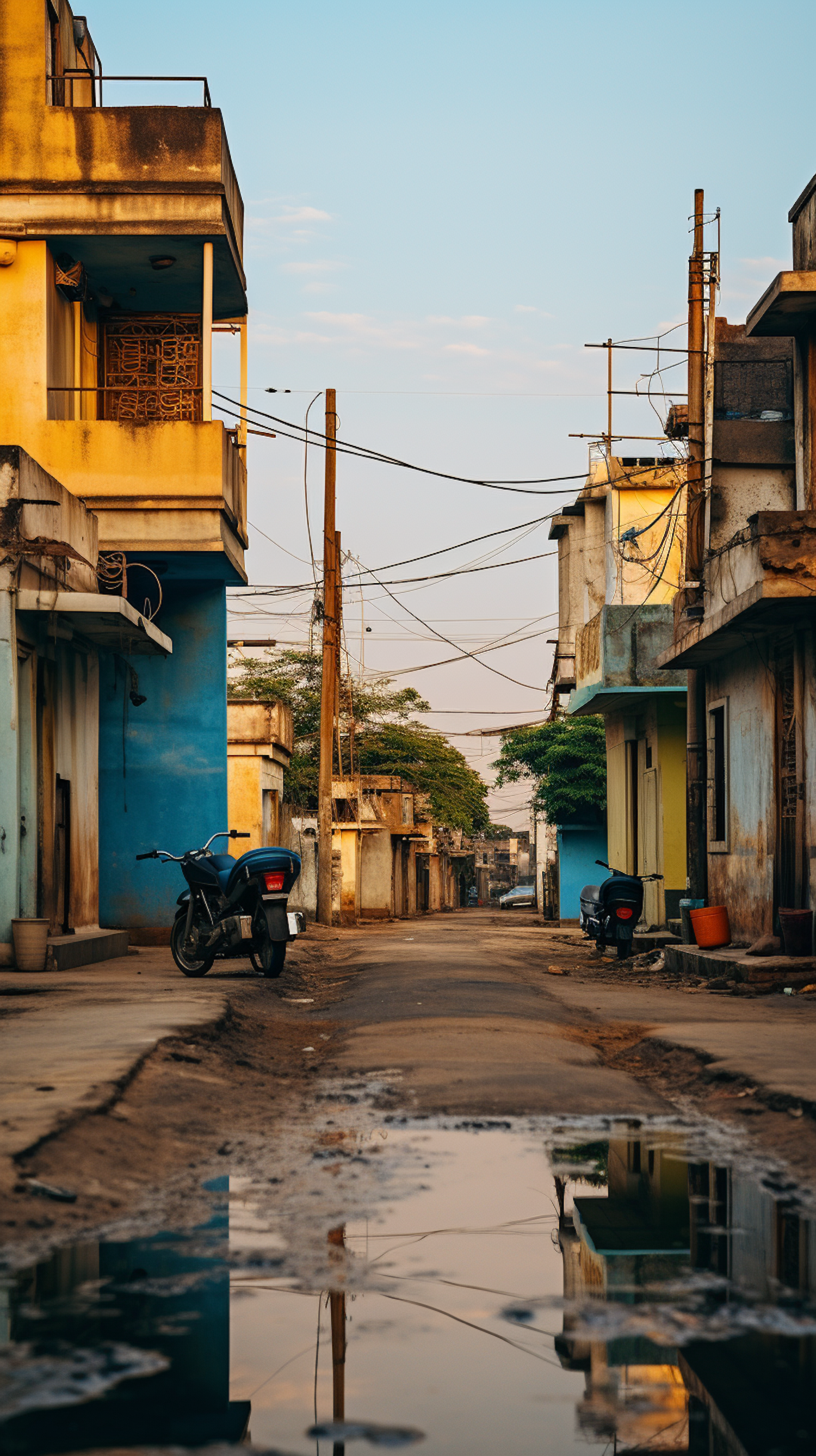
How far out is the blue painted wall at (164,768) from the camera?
66.2ft

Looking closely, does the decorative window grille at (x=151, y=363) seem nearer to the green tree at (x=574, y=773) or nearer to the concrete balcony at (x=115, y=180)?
the concrete balcony at (x=115, y=180)

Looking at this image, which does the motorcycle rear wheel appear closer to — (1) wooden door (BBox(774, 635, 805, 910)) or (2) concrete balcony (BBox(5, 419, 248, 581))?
(1) wooden door (BBox(774, 635, 805, 910))

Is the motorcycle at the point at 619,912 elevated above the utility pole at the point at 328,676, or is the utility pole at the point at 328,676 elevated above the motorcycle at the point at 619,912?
the utility pole at the point at 328,676

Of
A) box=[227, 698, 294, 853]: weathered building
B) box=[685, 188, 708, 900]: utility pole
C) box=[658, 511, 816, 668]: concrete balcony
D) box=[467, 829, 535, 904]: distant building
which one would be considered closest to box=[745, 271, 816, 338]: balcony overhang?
box=[658, 511, 816, 668]: concrete balcony

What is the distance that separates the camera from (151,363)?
2006 centimetres

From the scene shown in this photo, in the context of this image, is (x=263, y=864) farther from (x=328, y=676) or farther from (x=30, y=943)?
(x=328, y=676)

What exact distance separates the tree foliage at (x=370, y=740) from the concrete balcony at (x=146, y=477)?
30171mm

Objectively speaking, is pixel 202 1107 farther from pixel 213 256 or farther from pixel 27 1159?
pixel 213 256

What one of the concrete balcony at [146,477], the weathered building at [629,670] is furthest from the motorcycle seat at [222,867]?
the weathered building at [629,670]

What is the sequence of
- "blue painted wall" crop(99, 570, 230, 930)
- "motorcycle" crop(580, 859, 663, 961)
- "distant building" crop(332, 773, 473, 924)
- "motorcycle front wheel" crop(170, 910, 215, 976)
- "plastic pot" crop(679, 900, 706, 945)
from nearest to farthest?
"motorcycle front wheel" crop(170, 910, 215, 976)
"plastic pot" crop(679, 900, 706, 945)
"motorcycle" crop(580, 859, 663, 961)
"blue painted wall" crop(99, 570, 230, 930)
"distant building" crop(332, 773, 473, 924)

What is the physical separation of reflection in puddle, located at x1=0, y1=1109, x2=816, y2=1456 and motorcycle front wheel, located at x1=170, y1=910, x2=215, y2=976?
8.42m

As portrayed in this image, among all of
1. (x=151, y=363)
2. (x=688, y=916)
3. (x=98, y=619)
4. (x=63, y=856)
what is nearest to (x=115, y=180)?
(x=151, y=363)

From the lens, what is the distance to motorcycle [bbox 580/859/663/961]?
1884cm

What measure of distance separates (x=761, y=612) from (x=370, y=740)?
142 feet
